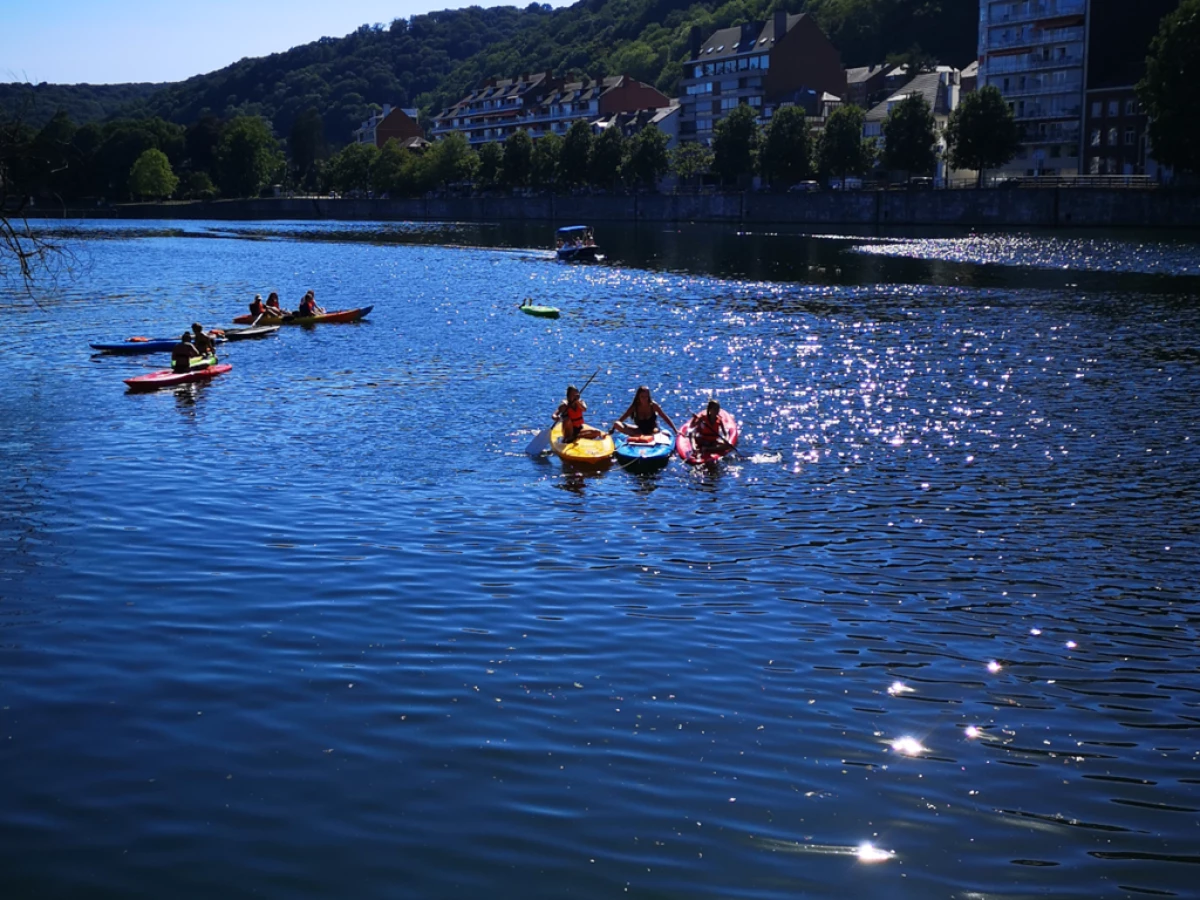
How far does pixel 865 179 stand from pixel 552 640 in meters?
133

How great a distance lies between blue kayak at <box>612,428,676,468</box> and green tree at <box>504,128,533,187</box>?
15456 cm

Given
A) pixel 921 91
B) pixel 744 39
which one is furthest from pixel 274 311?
pixel 744 39

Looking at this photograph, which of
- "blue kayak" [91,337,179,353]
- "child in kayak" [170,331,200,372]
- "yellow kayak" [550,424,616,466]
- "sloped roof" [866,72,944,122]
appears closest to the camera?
"yellow kayak" [550,424,616,466]

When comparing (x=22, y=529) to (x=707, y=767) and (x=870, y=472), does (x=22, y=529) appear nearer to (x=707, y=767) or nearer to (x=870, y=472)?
(x=707, y=767)

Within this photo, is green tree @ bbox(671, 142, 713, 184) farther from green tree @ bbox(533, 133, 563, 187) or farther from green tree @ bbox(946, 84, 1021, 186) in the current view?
green tree @ bbox(946, 84, 1021, 186)

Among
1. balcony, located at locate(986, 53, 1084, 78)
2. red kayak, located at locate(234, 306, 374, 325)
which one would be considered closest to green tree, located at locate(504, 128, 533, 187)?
balcony, located at locate(986, 53, 1084, 78)

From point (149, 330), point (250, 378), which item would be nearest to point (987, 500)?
point (250, 378)

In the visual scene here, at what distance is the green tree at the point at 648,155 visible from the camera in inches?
6201

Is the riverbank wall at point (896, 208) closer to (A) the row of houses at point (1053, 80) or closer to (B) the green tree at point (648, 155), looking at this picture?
(B) the green tree at point (648, 155)

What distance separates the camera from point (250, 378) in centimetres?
4184

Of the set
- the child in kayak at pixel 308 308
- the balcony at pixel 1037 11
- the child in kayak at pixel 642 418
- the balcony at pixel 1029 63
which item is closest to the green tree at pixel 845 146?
the balcony at pixel 1029 63

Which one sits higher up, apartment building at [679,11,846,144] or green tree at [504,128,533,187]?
apartment building at [679,11,846,144]

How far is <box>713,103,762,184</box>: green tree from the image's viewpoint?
146 meters

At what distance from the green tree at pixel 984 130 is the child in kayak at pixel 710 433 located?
99.7m
